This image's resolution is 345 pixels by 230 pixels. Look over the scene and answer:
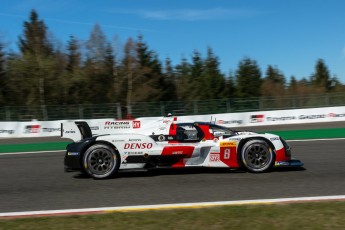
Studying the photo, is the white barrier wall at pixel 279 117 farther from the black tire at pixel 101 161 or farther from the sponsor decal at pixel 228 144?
the black tire at pixel 101 161

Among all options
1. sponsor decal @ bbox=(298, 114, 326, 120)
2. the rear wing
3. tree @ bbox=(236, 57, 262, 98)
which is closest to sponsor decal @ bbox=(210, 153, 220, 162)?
the rear wing

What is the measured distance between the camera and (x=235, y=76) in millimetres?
55719

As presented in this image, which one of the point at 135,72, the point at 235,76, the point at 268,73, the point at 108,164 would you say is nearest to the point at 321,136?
the point at 108,164

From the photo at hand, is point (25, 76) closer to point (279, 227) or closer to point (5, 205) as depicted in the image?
point (5, 205)

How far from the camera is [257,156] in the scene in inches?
323

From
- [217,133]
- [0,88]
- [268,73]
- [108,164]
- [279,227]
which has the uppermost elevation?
[268,73]

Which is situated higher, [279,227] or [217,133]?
[217,133]

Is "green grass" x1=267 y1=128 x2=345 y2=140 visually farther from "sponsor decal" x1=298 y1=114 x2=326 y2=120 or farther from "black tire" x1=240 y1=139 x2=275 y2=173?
"sponsor decal" x1=298 y1=114 x2=326 y2=120

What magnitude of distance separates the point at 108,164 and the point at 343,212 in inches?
187

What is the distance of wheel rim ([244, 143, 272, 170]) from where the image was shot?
8164mm

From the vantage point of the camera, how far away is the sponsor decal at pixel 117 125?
8461mm

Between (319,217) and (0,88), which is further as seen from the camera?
(0,88)

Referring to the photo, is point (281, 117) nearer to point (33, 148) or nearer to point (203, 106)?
point (203, 106)

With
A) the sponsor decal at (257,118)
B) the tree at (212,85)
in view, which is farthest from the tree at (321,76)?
the sponsor decal at (257,118)
